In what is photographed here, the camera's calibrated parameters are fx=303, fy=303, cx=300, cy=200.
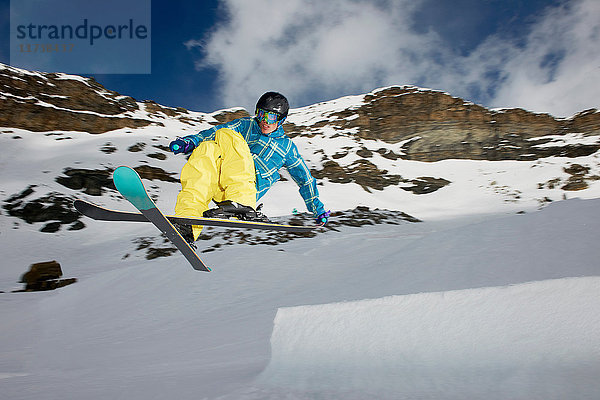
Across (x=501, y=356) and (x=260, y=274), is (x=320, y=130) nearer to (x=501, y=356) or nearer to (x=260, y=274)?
(x=260, y=274)

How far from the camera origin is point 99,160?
17547mm

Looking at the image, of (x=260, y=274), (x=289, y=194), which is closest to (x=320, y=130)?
(x=289, y=194)

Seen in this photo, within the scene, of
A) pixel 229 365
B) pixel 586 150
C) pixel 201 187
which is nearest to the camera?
pixel 229 365

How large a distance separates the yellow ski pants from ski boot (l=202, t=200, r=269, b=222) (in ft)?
0.21

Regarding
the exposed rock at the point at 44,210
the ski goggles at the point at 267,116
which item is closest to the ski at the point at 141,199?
the ski goggles at the point at 267,116

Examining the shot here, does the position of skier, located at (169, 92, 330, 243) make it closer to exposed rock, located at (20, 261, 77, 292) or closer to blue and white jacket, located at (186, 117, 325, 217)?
blue and white jacket, located at (186, 117, 325, 217)

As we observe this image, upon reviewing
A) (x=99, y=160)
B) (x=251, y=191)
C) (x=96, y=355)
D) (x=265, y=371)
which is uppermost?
(x=99, y=160)

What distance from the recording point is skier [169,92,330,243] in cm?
322

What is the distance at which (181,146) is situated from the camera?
3.34 metres

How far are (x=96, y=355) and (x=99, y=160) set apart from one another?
18.4 metres

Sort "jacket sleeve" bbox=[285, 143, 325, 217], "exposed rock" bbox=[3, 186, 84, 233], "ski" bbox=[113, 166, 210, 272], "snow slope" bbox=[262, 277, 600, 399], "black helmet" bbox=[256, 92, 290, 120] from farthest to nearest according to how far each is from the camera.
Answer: "exposed rock" bbox=[3, 186, 84, 233] < "jacket sleeve" bbox=[285, 143, 325, 217] < "black helmet" bbox=[256, 92, 290, 120] < "ski" bbox=[113, 166, 210, 272] < "snow slope" bbox=[262, 277, 600, 399]

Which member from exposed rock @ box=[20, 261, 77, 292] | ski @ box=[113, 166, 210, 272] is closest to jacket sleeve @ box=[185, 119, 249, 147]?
ski @ box=[113, 166, 210, 272]

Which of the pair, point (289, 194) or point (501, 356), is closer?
point (501, 356)

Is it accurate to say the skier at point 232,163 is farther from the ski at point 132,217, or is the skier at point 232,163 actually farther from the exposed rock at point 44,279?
the exposed rock at point 44,279
